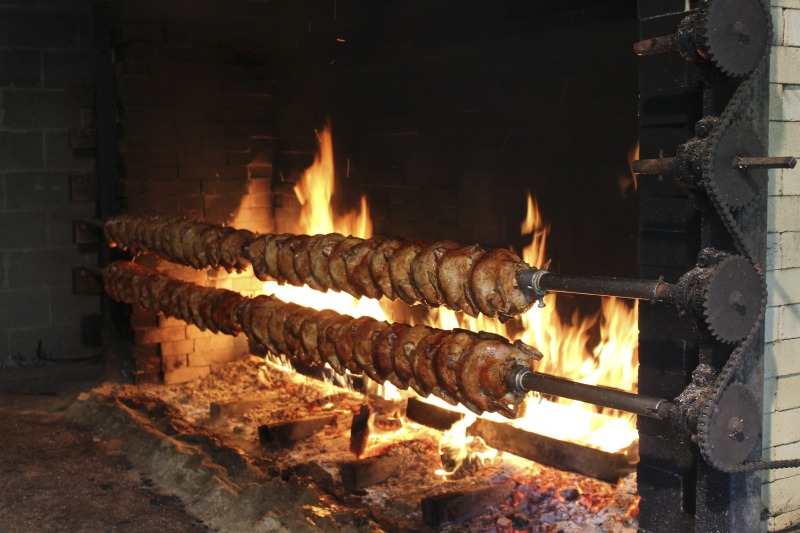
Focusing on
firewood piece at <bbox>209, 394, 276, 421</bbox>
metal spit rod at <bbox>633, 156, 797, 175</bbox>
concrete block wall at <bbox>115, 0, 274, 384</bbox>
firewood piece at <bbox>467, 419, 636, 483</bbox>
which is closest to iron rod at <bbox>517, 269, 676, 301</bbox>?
metal spit rod at <bbox>633, 156, 797, 175</bbox>

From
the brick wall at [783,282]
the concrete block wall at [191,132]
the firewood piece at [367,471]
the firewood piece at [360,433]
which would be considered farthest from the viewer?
the concrete block wall at [191,132]

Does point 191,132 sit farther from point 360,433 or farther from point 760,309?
point 760,309

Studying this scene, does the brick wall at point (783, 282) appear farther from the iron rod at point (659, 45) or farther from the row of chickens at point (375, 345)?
the row of chickens at point (375, 345)

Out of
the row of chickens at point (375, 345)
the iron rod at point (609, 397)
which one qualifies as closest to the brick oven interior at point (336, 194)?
the iron rod at point (609, 397)

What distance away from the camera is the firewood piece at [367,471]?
16.7ft

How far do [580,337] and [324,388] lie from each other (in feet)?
8.38

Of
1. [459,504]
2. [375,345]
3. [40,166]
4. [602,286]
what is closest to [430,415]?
[459,504]

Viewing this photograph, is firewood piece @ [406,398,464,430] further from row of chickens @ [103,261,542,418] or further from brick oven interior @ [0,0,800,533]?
row of chickens @ [103,261,542,418]

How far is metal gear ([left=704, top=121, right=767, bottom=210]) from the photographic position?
299 cm

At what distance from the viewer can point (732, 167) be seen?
3047mm

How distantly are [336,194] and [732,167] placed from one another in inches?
176

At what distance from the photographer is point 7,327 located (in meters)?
8.53

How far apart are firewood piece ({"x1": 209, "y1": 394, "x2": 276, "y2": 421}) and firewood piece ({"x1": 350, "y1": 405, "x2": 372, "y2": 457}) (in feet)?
4.07

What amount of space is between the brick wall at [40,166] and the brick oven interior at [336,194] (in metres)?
0.02
